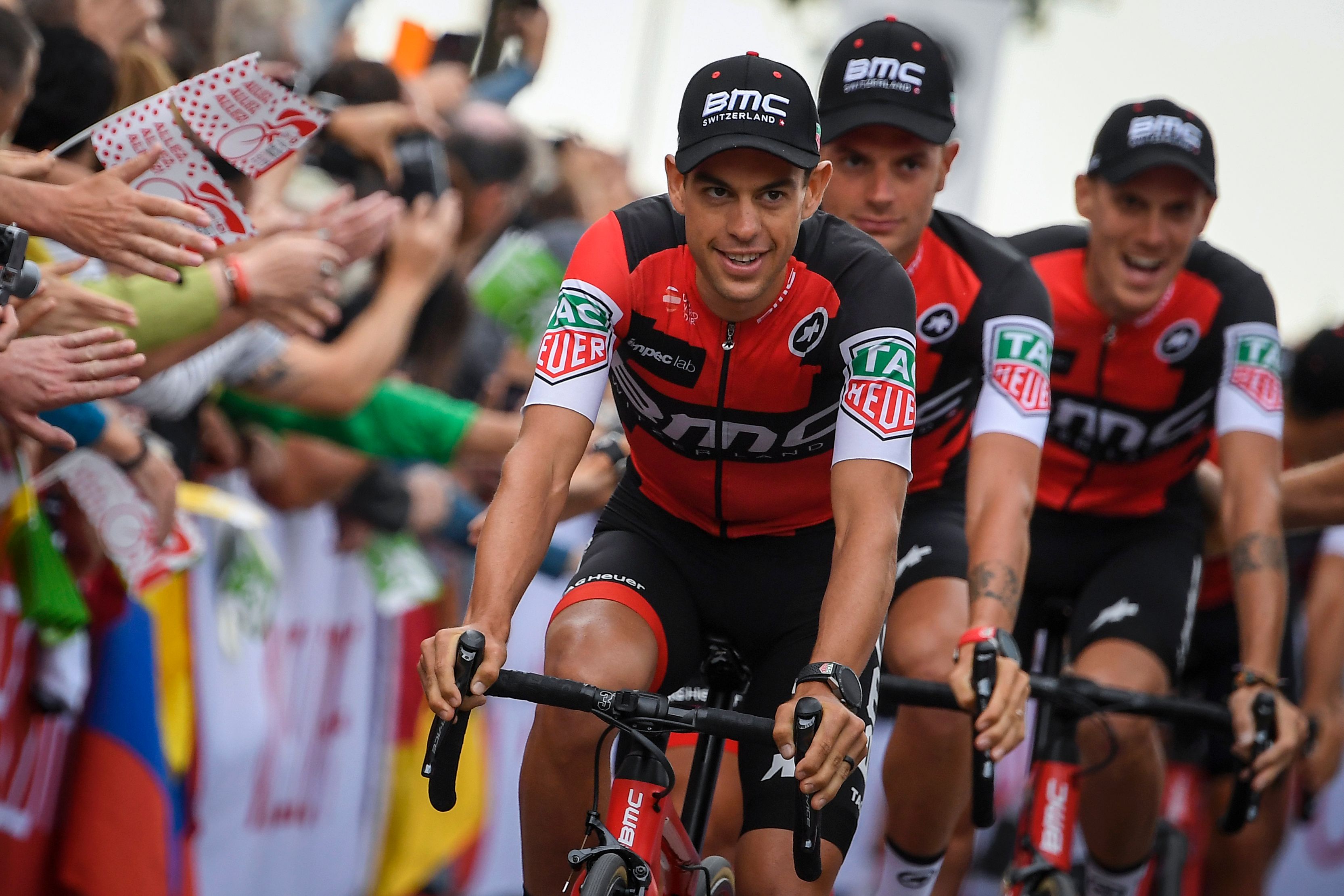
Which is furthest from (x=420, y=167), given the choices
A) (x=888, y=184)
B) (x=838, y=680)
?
(x=838, y=680)

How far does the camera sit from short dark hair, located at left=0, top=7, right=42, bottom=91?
4.39m

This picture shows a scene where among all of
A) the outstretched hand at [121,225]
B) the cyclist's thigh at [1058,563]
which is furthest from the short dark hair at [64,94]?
the cyclist's thigh at [1058,563]

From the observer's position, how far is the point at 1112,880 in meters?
5.54

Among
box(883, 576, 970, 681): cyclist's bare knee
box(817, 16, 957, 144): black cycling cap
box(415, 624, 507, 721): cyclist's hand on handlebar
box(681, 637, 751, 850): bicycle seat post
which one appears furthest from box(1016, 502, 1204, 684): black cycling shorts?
box(415, 624, 507, 721): cyclist's hand on handlebar

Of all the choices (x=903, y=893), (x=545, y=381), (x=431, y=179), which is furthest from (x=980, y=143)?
(x=545, y=381)

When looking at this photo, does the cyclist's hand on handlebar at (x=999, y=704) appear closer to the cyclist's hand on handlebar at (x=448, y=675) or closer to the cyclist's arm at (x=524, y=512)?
the cyclist's arm at (x=524, y=512)

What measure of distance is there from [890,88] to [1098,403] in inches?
60.1

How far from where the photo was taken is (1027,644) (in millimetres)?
5992

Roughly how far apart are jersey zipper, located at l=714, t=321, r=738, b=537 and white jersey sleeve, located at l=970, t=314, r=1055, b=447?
3.18 feet

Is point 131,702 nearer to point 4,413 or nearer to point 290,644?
point 290,644

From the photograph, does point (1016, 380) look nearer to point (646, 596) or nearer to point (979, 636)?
point (979, 636)

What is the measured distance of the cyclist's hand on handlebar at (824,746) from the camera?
3170mm

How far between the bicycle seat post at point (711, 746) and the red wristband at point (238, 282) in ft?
7.08

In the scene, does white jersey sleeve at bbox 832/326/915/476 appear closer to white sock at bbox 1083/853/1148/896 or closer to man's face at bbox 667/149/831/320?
man's face at bbox 667/149/831/320
